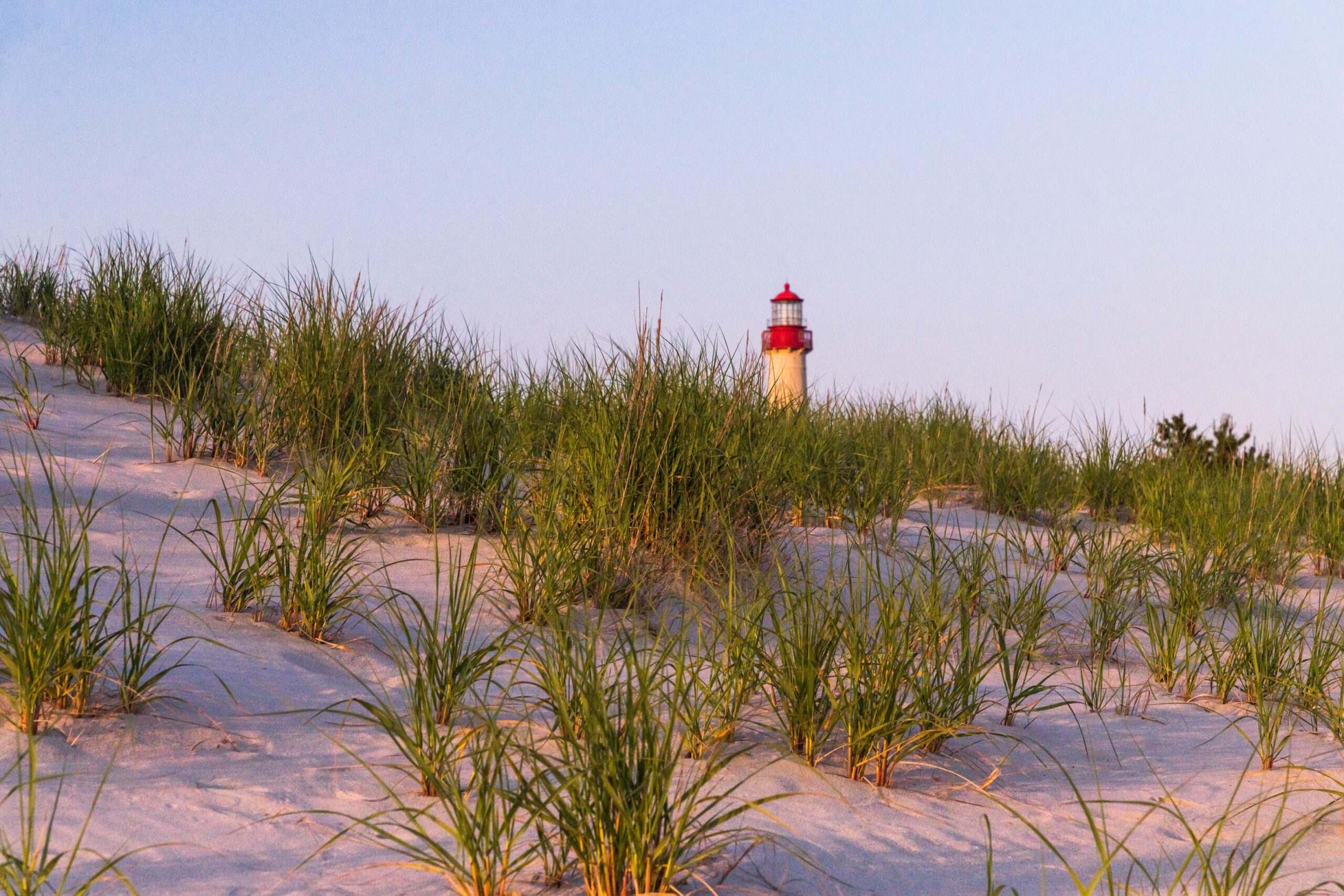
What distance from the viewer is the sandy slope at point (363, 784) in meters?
1.87

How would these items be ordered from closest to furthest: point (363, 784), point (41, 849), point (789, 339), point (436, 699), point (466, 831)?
point (466, 831) < point (41, 849) < point (363, 784) < point (436, 699) < point (789, 339)

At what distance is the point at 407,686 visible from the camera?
2.31m

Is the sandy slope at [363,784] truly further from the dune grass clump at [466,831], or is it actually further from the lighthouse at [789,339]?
the lighthouse at [789,339]

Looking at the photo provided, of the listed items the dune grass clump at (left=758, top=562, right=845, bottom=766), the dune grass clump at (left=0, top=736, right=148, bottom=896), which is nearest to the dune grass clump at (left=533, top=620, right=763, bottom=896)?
the dune grass clump at (left=758, top=562, right=845, bottom=766)

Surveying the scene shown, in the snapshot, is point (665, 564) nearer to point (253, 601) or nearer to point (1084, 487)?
point (253, 601)

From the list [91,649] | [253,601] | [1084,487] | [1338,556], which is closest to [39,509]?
[253,601]

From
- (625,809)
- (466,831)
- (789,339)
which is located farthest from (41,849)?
(789,339)

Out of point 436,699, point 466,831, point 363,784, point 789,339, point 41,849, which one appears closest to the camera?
point 466,831

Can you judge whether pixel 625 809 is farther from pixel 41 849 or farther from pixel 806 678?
pixel 41 849

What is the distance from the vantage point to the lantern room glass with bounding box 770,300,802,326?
711 inches

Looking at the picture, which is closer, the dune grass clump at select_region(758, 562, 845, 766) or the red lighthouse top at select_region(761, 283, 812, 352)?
the dune grass clump at select_region(758, 562, 845, 766)

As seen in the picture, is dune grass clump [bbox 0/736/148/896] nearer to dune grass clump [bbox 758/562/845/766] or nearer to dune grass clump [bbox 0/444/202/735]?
dune grass clump [bbox 0/444/202/735]

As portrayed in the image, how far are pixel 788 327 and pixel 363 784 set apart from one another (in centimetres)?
1631

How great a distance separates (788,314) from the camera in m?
18.1
